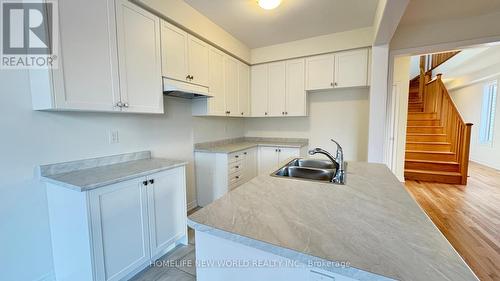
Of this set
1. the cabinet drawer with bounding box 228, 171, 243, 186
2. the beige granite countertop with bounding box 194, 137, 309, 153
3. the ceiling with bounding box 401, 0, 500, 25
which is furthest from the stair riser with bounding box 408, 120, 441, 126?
the cabinet drawer with bounding box 228, 171, 243, 186

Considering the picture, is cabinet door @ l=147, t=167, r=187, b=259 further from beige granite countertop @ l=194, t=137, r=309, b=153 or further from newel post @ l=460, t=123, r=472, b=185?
newel post @ l=460, t=123, r=472, b=185

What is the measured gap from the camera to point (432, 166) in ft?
14.7

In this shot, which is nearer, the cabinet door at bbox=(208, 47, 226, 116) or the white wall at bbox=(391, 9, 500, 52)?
the white wall at bbox=(391, 9, 500, 52)

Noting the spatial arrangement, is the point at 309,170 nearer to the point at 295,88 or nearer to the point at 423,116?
the point at 295,88

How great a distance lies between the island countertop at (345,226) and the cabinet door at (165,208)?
97 cm

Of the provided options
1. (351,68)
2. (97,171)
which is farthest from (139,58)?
(351,68)

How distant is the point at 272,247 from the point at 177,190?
1.56 m

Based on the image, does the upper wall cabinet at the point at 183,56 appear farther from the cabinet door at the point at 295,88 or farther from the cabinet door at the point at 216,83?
the cabinet door at the point at 295,88

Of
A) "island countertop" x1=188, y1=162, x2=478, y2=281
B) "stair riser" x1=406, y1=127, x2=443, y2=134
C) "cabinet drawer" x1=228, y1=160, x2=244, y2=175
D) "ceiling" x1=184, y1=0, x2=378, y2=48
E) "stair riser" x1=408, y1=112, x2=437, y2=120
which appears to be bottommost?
"cabinet drawer" x1=228, y1=160, x2=244, y2=175

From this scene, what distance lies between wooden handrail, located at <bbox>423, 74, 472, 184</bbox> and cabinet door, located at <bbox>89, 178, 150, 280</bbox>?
5588 mm

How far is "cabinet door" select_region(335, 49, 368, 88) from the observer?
308cm

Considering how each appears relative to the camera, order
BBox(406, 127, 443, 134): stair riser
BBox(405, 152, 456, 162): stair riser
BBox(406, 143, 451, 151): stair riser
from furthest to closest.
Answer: BBox(406, 127, 443, 134): stair riser
BBox(406, 143, 451, 151): stair riser
BBox(405, 152, 456, 162): stair riser

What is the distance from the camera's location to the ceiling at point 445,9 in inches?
91.8

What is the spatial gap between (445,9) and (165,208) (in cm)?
383
